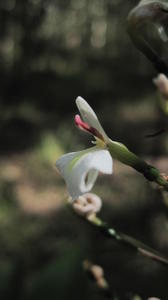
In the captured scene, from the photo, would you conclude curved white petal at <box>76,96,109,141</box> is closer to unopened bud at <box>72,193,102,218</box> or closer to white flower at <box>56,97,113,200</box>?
white flower at <box>56,97,113,200</box>

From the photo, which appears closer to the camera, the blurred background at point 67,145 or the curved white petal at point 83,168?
the curved white petal at point 83,168

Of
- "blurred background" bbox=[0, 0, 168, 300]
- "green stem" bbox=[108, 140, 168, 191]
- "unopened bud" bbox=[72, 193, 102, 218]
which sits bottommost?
"blurred background" bbox=[0, 0, 168, 300]

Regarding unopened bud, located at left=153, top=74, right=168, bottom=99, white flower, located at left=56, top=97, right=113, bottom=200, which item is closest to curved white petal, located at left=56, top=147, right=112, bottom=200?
white flower, located at left=56, top=97, right=113, bottom=200

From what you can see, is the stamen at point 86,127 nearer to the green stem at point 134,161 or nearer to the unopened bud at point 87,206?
the green stem at point 134,161

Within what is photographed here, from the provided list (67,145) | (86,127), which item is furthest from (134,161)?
(67,145)

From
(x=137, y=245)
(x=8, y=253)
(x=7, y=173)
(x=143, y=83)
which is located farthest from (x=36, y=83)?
(x=137, y=245)

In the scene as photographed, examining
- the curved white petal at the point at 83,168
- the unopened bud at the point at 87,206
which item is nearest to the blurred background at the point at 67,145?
the unopened bud at the point at 87,206

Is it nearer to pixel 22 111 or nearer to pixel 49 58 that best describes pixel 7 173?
pixel 22 111
